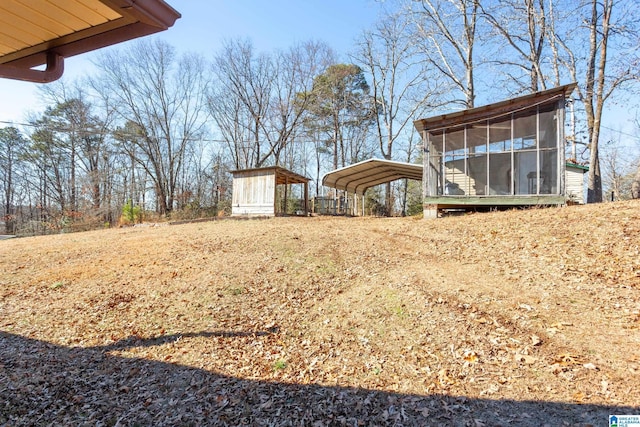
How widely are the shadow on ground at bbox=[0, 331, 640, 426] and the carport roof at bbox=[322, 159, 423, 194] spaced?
10769 millimetres

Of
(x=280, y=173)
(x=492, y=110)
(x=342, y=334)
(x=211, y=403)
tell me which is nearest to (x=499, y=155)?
(x=492, y=110)

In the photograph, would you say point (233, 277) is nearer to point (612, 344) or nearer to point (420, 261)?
point (420, 261)

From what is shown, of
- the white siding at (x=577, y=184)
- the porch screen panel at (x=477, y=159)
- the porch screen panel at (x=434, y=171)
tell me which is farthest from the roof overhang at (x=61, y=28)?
the white siding at (x=577, y=184)

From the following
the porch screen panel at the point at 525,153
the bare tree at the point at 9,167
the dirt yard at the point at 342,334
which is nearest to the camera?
the dirt yard at the point at 342,334

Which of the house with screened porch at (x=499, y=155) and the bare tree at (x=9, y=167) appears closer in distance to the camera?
the house with screened porch at (x=499, y=155)

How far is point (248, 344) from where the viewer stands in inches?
140

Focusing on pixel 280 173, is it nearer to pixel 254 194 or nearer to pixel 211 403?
pixel 254 194

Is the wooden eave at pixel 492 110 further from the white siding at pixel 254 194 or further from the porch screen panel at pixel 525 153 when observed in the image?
the white siding at pixel 254 194

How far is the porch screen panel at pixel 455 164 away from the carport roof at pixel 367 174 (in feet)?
8.52

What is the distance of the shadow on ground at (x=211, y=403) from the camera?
7.72ft

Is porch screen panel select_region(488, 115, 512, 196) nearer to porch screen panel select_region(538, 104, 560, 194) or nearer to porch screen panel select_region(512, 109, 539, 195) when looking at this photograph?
porch screen panel select_region(512, 109, 539, 195)

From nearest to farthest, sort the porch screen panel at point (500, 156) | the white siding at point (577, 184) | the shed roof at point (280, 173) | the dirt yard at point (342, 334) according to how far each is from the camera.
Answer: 1. the dirt yard at point (342, 334)
2. the porch screen panel at point (500, 156)
3. the white siding at point (577, 184)
4. the shed roof at point (280, 173)

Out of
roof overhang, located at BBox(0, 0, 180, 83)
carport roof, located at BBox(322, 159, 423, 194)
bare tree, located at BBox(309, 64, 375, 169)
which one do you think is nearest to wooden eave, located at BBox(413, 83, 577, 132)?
carport roof, located at BBox(322, 159, 423, 194)

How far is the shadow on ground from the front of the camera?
2.35 m
